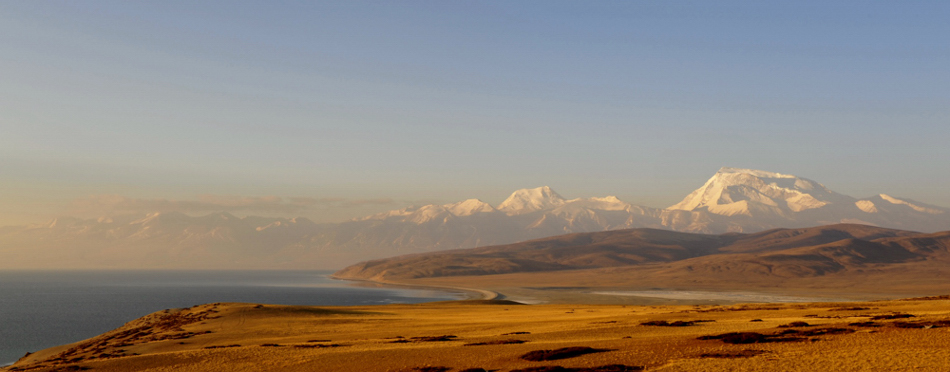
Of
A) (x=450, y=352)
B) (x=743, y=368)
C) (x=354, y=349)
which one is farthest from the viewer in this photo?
(x=354, y=349)

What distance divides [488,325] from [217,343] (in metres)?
23.8

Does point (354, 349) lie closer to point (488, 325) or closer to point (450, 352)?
point (450, 352)

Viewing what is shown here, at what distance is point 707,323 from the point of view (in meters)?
53.8

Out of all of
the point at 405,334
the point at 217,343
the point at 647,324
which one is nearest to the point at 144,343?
the point at 217,343

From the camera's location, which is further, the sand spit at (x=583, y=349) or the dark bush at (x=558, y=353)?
the dark bush at (x=558, y=353)

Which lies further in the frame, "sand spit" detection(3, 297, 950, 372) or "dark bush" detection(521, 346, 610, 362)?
"dark bush" detection(521, 346, 610, 362)

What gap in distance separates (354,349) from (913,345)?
105 ft

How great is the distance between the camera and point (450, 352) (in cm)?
4219

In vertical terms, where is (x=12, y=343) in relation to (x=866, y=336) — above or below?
below

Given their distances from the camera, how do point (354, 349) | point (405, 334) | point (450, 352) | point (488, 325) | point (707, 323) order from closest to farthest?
point (450, 352)
point (354, 349)
point (707, 323)
point (405, 334)
point (488, 325)

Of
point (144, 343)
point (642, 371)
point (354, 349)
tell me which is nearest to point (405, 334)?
point (354, 349)

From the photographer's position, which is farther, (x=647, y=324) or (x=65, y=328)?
(x=65, y=328)

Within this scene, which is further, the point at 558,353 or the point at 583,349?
the point at 583,349

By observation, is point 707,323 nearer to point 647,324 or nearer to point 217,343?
point 647,324
